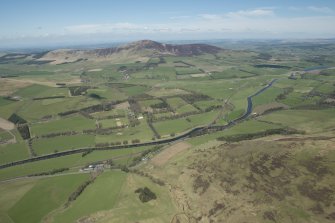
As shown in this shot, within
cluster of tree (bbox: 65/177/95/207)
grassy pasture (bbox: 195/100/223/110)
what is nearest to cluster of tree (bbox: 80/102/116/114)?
grassy pasture (bbox: 195/100/223/110)

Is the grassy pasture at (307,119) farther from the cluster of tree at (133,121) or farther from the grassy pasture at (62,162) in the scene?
the grassy pasture at (62,162)

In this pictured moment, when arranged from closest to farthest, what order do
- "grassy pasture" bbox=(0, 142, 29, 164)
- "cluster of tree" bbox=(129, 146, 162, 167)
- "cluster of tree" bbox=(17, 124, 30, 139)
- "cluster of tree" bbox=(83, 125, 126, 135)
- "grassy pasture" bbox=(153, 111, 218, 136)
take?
"cluster of tree" bbox=(129, 146, 162, 167) < "grassy pasture" bbox=(0, 142, 29, 164) < "cluster of tree" bbox=(17, 124, 30, 139) < "cluster of tree" bbox=(83, 125, 126, 135) < "grassy pasture" bbox=(153, 111, 218, 136)

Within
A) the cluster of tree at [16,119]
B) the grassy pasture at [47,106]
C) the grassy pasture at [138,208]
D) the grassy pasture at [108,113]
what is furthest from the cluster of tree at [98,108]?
the grassy pasture at [138,208]

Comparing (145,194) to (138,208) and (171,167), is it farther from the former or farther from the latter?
(171,167)

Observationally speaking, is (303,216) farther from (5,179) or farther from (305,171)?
(5,179)

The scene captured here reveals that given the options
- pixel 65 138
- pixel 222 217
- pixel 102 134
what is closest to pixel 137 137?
pixel 102 134

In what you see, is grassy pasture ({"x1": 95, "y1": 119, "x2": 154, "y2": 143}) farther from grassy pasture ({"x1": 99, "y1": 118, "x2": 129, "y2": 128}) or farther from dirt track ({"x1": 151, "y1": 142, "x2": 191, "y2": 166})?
dirt track ({"x1": 151, "y1": 142, "x2": 191, "y2": 166})
